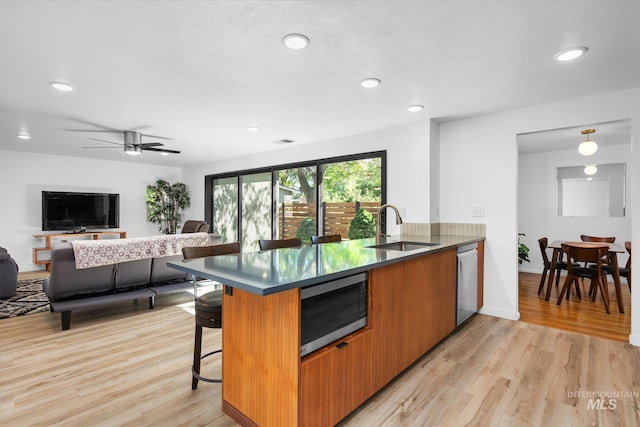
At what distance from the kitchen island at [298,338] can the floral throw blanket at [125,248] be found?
2090mm

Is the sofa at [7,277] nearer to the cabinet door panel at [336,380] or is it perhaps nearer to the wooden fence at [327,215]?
the wooden fence at [327,215]

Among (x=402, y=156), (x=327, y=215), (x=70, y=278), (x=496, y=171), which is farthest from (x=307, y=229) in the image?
(x=70, y=278)

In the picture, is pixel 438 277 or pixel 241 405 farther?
pixel 438 277

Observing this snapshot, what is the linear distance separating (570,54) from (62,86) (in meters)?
4.01

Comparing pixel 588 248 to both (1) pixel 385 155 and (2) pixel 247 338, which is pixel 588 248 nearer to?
(1) pixel 385 155

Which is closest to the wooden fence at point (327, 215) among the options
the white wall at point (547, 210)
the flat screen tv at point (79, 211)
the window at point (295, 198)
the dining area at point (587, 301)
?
the window at point (295, 198)

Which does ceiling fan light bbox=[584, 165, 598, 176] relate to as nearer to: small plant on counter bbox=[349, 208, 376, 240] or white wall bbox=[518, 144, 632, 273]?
white wall bbox=[518, 144, 632, 273]

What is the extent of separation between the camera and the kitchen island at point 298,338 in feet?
4.72

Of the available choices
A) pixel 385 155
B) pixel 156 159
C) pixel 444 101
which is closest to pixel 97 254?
pixel 385 155

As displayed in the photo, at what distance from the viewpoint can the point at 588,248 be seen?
3.63m

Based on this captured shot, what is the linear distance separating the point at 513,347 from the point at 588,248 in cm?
180

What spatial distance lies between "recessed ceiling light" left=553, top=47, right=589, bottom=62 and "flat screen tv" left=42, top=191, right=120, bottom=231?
7959 mm

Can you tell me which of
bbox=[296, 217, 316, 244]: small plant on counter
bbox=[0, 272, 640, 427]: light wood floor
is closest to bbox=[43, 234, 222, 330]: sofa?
bbox=[0, 272, 640, 427]: light wood floor

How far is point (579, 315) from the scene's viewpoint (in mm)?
3555
